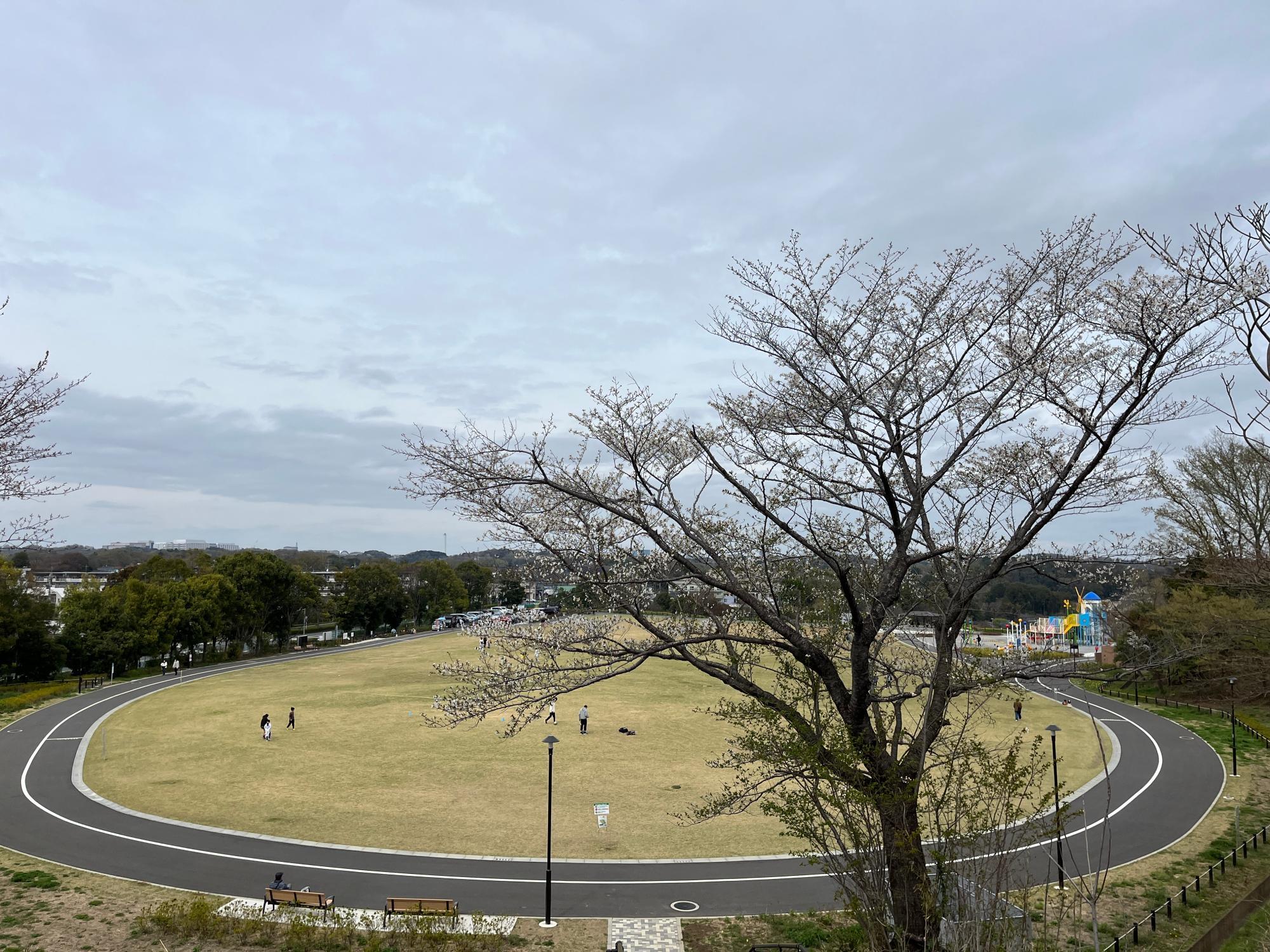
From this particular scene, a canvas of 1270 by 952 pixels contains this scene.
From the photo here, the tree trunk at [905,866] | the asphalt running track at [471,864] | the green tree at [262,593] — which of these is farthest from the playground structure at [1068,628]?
the green tree at [262,593]

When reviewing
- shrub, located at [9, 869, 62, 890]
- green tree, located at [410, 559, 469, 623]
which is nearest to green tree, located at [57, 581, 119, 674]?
shrub, located at [9, 869, 62, 890]

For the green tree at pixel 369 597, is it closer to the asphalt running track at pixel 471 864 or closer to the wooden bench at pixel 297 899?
the asphalt running track at pixel 471 864

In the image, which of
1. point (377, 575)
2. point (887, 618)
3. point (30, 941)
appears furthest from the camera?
point (377, 575)

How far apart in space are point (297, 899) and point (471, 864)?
171 inches

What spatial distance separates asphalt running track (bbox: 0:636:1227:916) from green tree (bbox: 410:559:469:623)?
62.5 metres

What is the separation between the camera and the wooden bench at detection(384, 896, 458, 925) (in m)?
14.1

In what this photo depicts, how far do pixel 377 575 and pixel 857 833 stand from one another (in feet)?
231

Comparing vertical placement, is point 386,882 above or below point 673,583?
below

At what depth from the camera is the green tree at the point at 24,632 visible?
138 ft

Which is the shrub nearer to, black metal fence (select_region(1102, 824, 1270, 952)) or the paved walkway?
the paved walkway

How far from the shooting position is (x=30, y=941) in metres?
12.8

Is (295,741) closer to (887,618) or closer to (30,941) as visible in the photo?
(30,941)

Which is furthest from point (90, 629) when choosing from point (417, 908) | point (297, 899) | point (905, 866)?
point (905, 866)

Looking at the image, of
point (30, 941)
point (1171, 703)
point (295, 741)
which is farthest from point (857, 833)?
point (1171, 703)
